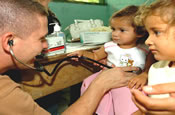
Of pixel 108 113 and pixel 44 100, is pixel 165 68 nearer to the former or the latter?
pixel 108 113

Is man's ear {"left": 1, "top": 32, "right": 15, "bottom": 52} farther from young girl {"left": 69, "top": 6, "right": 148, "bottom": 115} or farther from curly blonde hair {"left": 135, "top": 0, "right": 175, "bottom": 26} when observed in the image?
curly blonde hair {"left": 135, "top": 0, "right": 175, "bottom": 26}

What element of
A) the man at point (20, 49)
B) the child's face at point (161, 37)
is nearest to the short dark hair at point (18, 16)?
the man at point (20, 49)

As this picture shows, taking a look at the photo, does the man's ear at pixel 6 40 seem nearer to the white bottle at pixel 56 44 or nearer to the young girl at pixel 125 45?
the white bottle at pixel 56 44

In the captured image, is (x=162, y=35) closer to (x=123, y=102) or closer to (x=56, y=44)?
(x=123, y=102)

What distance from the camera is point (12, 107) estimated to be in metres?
0.50

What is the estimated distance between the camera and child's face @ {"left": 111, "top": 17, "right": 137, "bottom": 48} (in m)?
1.05

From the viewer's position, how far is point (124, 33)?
1070 millimetres

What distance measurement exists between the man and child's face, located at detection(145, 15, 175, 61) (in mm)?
359

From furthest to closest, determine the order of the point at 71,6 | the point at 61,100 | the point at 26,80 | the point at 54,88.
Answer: the point at 71,6
the point at 61,100
the point at 54,88
the point at 26,80

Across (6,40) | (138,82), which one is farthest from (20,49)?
(138,82)

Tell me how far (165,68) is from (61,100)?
1.28m

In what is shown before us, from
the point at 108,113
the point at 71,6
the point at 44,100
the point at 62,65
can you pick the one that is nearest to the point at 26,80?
the point at 62,65

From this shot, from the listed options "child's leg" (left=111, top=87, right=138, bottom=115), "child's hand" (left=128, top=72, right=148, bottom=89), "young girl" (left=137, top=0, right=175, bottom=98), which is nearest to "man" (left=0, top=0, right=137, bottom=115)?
"child's leg" (left=111, top=87, right=138, bottom=115)

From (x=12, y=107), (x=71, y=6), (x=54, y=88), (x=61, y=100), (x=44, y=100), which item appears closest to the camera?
(x=12, y=107)
